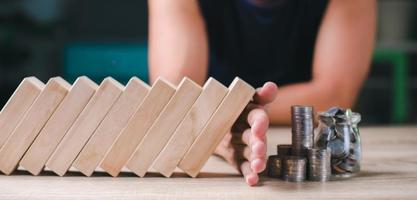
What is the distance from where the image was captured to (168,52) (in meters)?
2.01

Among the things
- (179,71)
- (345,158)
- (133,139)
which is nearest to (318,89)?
(179,71)

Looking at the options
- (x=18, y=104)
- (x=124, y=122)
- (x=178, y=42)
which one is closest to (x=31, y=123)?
(x=18, y=104)

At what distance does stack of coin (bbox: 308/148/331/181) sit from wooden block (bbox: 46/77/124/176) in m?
0.33

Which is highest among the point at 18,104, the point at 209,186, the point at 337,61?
the point at 337,61

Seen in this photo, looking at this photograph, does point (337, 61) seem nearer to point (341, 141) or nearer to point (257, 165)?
point (341, 141)

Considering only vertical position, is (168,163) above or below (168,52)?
below

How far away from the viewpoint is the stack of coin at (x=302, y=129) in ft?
3.28

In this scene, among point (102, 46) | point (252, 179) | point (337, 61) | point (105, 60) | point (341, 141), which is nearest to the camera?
point (252, 179)

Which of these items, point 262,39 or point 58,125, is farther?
point 262,39

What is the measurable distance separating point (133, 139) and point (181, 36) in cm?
105

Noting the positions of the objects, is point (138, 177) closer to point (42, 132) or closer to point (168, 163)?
point (168, 163)

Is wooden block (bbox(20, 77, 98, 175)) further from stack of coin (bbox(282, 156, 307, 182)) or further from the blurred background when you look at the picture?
the blurred background

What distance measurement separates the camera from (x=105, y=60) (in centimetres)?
359

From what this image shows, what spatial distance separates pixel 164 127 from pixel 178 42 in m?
1.04
